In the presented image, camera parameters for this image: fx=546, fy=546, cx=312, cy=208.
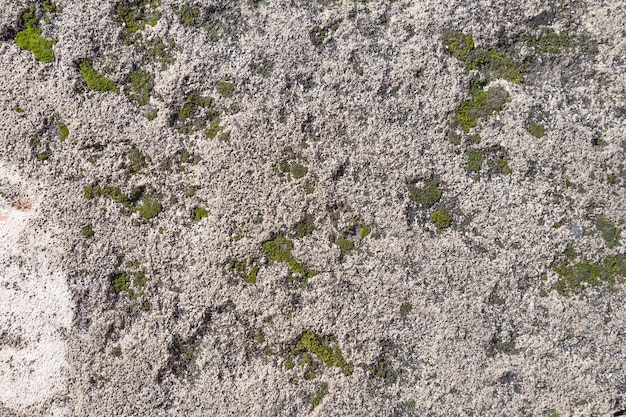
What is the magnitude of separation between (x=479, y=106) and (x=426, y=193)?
29 centimetres

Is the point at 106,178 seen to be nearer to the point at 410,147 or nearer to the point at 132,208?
the point at 132,208

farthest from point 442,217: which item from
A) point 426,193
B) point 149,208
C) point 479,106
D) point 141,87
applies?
point 141,87

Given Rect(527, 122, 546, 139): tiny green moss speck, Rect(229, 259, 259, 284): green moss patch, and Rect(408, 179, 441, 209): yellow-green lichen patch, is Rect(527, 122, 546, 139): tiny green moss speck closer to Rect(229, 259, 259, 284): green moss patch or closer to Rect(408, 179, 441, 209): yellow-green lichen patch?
Rect(408, 179, 441, 209): yellow-green lichen patch

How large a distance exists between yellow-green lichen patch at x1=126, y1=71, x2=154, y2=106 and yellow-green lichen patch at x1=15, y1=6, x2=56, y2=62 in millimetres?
252

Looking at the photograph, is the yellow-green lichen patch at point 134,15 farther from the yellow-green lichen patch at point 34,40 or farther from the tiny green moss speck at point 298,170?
the tiny green moss speck at point 298,170

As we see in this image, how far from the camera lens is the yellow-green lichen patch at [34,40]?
1.62m

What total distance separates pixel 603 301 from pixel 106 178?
1.49 m

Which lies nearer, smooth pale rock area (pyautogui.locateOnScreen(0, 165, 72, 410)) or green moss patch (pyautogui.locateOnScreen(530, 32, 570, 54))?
green moss patch (pyautogui.locateOnScreen(530, 32, 570, 54))

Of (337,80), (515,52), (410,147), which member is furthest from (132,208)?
(515,52)

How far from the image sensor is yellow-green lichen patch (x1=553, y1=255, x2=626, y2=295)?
1.55m

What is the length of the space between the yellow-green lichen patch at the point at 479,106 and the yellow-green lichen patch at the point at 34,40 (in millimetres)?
1214

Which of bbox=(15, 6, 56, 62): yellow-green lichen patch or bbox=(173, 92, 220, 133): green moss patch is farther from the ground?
bbox=(15, 6, 56, 62): yellow-green lichen patch

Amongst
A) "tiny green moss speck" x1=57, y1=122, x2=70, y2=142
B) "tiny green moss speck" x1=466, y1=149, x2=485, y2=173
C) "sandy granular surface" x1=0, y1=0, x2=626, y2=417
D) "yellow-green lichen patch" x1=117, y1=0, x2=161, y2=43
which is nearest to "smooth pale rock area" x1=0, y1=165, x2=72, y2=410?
"sandy granular surface" x1=0, y1=0, x2=626, y2=417

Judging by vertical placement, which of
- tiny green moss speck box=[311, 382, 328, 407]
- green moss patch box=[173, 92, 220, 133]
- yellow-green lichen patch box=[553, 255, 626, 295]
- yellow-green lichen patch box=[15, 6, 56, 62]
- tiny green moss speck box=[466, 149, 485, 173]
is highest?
yellow-green lichen patch box=[15, 6, 56, 62]
